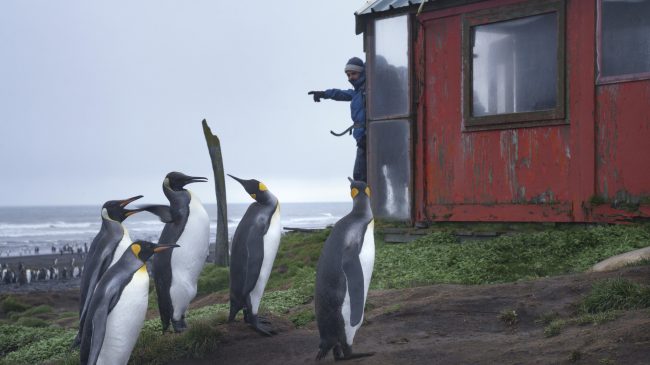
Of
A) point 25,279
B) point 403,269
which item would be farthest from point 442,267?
point 25,279

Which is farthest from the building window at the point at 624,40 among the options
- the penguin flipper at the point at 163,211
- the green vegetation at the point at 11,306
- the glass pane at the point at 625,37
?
the green vegetation at the point at 11,306

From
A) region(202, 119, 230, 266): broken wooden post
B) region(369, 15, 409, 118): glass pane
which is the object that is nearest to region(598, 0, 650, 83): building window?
region(369, 15, 409, 118): glass pane

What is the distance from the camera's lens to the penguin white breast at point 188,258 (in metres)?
7.21

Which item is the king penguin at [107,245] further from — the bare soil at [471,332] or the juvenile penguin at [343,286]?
the juvenile penguin at [343,286]

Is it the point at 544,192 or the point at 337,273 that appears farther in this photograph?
the point at 544,192

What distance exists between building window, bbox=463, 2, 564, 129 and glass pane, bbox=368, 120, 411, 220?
1253 mm

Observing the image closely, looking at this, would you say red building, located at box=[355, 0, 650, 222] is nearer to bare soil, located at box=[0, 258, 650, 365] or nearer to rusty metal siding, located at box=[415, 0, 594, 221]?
rusty metal siding, located at box=[415, 0, 594, 221]

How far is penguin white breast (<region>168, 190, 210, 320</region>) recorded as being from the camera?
7211 mm

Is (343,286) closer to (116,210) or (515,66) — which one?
(116,210)

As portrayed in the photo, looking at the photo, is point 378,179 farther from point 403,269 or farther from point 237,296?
point 237,296

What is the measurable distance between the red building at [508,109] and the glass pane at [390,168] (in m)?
0.02

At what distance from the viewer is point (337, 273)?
5.98 metres

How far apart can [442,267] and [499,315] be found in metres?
2.77

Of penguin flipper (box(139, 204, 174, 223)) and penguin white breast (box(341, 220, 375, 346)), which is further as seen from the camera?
penguin flipper (box(139, 204, 174, 223))
